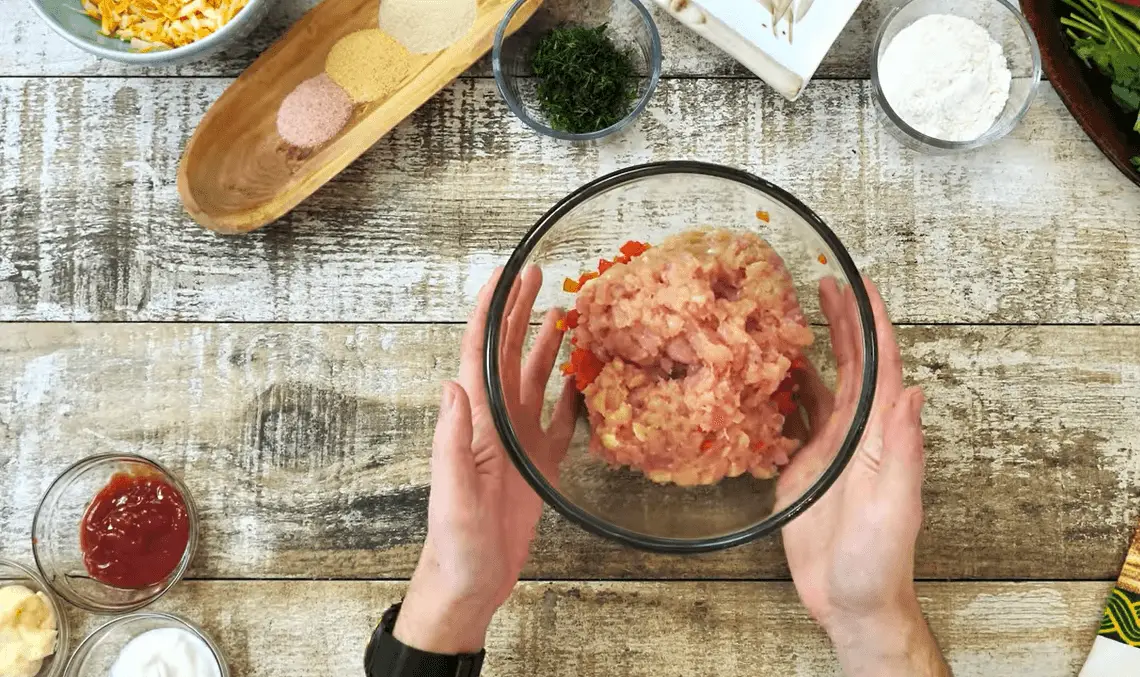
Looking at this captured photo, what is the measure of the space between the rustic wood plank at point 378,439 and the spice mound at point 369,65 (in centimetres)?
43

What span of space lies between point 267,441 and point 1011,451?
1.33 m

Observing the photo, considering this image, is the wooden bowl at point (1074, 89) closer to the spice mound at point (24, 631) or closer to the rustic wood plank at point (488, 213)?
the rustic wood plank at point (488, 213)

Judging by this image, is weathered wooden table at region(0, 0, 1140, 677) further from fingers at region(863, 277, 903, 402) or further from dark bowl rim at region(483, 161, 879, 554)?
dark bowl rim at region(483, 161, 879, 554)

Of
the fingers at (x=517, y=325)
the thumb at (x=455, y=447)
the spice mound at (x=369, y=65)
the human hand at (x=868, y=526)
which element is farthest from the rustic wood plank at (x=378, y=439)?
the spice mound at (x=369, y=65)

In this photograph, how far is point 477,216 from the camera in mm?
1564

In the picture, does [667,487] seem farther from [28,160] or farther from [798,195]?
[28,160]

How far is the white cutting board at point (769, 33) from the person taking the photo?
1.48 m

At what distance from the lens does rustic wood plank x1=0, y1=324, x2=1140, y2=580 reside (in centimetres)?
152

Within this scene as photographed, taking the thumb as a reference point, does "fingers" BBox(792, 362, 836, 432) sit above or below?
above

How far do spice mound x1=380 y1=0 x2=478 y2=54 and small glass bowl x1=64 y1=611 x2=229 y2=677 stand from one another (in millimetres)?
1082

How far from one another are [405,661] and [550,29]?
1.11 meters

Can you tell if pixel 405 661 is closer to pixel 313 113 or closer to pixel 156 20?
pixel 313 113

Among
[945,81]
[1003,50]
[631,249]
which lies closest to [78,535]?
[631,249]

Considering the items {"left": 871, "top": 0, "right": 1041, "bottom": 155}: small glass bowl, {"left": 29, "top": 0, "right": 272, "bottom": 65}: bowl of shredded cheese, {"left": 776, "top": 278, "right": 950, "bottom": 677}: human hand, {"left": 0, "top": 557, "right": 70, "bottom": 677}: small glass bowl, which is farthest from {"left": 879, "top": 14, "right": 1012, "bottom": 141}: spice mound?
{"left": 0, "top": 557, "right": 70, "bottom": 677}: small glass bowl
